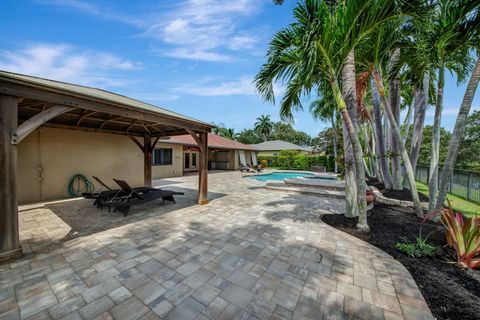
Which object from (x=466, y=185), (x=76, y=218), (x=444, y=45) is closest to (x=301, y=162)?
(x=466, y=185)

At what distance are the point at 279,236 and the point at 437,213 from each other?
3842mm

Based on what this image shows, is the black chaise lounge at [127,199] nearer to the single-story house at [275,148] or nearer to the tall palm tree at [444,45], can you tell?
the tall palm tree at [444,45]

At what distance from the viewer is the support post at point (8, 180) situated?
119 inches

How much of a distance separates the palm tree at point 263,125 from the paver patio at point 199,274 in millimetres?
39990

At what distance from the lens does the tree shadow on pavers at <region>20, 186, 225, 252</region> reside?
4066mm

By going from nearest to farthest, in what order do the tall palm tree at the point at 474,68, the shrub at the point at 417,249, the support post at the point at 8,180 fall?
the support post at the point at 8,180
the shrub at the point at 417,249
the tall palm tree at the point at 474,68

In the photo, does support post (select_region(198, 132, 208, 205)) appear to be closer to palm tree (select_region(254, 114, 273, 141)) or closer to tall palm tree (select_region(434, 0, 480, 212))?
tall palm tree (select_region(434, 0, 480, 212))

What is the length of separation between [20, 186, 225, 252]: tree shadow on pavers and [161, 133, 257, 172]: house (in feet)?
25.8

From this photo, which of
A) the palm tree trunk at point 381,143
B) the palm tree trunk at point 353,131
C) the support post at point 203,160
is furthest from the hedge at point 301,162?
the support post at point 203,160

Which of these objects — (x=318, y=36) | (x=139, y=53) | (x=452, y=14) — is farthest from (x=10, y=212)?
(x=452, y=14)

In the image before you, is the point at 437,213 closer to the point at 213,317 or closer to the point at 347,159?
the point at 347,159

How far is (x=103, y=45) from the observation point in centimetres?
816

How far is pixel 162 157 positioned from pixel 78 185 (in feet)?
23.0

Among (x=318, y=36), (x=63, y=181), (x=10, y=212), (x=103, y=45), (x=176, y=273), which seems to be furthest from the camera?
(x=103, y=45)
